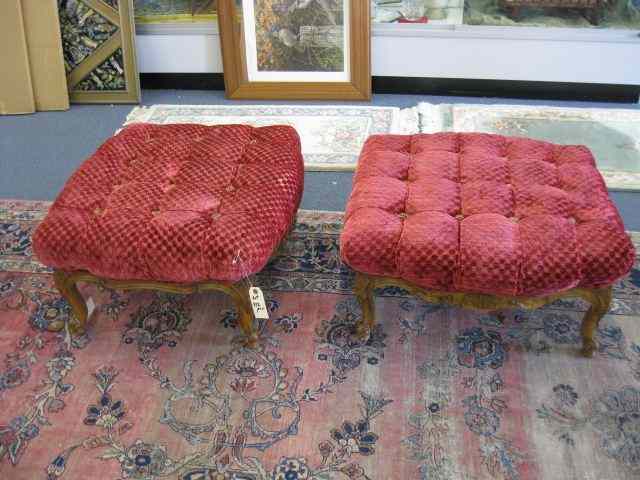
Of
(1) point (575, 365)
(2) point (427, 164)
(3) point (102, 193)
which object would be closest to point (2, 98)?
(3) point (102, 193)

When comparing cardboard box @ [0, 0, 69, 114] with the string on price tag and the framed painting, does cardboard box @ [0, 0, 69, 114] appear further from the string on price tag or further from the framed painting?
the string on price tag

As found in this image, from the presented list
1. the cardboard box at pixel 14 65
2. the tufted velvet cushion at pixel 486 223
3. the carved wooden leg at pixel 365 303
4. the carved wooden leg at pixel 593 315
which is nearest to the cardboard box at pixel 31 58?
the cardboard box at pixel 14 65

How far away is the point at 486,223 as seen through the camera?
1.81 meters

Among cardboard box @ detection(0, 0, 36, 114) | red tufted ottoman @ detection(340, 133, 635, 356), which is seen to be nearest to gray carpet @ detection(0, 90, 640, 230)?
cardboard box @ detection(0, 0, 36, 114)

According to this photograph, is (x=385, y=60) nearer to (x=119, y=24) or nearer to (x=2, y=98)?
(x=119, y=24)

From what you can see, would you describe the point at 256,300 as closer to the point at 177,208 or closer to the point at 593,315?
the point at 177,208

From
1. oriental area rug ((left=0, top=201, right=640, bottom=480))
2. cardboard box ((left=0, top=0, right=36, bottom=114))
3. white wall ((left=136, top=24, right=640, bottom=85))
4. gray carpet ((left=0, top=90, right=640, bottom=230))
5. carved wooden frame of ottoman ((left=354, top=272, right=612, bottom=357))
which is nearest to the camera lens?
oriental area rug ((left=0, top=201, right=640, bottom=480))

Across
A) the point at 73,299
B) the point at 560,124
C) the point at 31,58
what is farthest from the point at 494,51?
the point at 73,299

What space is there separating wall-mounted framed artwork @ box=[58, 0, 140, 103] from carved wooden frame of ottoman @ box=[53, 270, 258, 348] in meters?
1.88

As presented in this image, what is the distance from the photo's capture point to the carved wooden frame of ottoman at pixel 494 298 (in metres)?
1.81

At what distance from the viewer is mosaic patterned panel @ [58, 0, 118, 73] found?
3496 millimetres

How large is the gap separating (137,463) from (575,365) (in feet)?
3.99

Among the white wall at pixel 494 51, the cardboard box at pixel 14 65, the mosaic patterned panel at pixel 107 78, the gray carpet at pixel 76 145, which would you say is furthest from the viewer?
the mosaic patterned panel at pixel 107 78

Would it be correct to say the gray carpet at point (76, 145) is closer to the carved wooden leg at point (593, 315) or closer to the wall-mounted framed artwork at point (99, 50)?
the wall-mounted framed artwork at point (99, 50)
